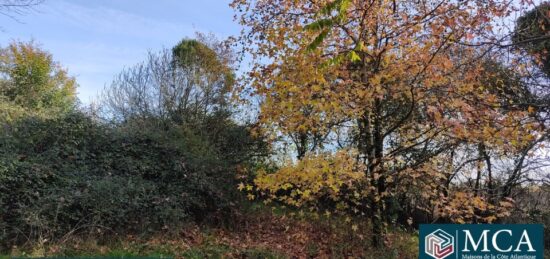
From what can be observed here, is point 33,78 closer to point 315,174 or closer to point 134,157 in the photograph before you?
point 134,157

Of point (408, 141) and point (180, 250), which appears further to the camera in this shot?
point (408, 141)

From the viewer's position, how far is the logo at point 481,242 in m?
4.97

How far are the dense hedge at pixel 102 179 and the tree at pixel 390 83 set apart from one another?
3.00 m

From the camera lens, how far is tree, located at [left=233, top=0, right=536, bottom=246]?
5996mm

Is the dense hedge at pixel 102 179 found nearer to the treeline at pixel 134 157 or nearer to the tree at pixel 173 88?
the treeline at pixel 134 157

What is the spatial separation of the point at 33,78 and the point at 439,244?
1666cm

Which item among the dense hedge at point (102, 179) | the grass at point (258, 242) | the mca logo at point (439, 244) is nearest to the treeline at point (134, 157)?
the dense hedge at point (102, 179)

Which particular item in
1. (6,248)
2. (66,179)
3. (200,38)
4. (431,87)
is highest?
(200,38)

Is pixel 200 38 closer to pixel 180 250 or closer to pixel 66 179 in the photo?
pixel 66 179

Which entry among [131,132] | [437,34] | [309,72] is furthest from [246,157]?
[437,34]

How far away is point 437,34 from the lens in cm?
605

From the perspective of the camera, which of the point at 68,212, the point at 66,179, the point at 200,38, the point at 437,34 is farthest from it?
the point at 200,38

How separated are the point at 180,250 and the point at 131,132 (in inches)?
143

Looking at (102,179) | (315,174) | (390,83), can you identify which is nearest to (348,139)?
(390,83)
